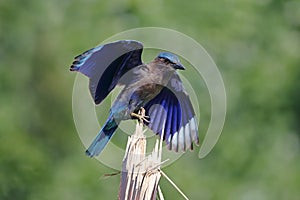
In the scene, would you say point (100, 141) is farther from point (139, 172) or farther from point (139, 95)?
point (139, 172)

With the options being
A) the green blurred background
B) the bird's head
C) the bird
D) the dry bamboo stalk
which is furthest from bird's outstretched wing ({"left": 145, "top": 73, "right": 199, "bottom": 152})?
the green blurred background

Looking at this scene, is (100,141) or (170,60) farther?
(170,60)

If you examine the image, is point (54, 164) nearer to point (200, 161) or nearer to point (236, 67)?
point (200, 161)

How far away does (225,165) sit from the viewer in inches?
468

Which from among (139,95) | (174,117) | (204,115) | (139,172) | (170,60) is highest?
(204,115)

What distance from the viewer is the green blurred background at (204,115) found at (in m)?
9.96

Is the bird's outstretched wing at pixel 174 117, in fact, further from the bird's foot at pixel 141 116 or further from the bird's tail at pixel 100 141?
the bird's tail at pixel 100 141

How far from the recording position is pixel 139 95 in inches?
173

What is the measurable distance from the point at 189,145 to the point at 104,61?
1.62 ft

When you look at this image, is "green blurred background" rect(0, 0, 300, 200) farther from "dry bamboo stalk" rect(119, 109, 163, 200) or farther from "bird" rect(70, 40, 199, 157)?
"dry bamboo stalk" rect(119, 109, 163, 200)

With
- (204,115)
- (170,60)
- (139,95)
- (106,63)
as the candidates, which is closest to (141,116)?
(139,95)

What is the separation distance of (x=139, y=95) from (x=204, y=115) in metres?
6.84

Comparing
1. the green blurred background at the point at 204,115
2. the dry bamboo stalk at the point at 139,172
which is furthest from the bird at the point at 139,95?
the green blurred background at the point at 204,115

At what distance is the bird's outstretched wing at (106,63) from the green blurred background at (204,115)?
471cm
